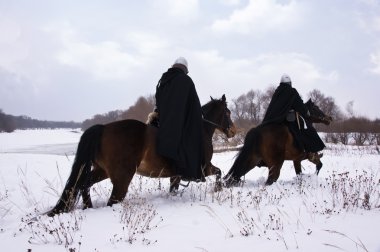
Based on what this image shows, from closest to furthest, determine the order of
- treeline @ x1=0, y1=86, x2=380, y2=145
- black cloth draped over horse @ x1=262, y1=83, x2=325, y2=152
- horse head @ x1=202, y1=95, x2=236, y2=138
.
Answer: horse head @ x1=202, y1=95, x2=236, y2=138 < black cloth draped over horse @ x1=262, y1=83, x2=325, y2=152 < treeline @ x1=0, y1=86, x2=380, y2=145

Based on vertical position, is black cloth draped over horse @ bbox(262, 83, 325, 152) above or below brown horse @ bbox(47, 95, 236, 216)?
above

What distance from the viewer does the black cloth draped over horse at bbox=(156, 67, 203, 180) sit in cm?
552

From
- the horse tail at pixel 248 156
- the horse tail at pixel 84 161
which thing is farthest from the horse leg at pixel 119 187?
the horse tail at pixel 248 156

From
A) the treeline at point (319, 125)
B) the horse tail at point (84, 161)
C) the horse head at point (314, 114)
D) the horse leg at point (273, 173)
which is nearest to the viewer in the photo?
the horse tail at point (84, 161)

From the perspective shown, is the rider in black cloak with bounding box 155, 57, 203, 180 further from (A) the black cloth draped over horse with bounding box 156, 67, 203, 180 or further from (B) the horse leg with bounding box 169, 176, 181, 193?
(B) the horse leg with bounding box 169, 176, 181, 193

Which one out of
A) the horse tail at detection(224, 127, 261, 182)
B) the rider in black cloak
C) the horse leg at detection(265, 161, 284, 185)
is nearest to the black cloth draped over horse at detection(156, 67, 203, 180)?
the rider in black cloak

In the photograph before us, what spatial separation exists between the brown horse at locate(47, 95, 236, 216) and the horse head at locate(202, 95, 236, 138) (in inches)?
69.8

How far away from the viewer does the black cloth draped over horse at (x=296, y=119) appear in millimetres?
7586

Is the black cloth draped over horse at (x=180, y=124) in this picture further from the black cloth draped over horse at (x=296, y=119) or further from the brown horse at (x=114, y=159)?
the black cloth draped over horse at (x=296, y=119)

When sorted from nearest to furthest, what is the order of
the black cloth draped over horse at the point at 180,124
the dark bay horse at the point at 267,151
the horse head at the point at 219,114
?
the black cloth draped over horse at the point at 180,124 → the horse head at the point at 219,114 → the dark bay horse at the point at 267,151

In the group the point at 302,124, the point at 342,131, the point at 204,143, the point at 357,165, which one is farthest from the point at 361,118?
→ the point at 204,143

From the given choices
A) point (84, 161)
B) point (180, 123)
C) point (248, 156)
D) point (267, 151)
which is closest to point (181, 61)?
point (180, 123)

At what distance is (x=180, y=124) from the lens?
18.6 feet

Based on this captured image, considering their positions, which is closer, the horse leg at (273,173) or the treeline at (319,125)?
the horse leg at (273,173)
